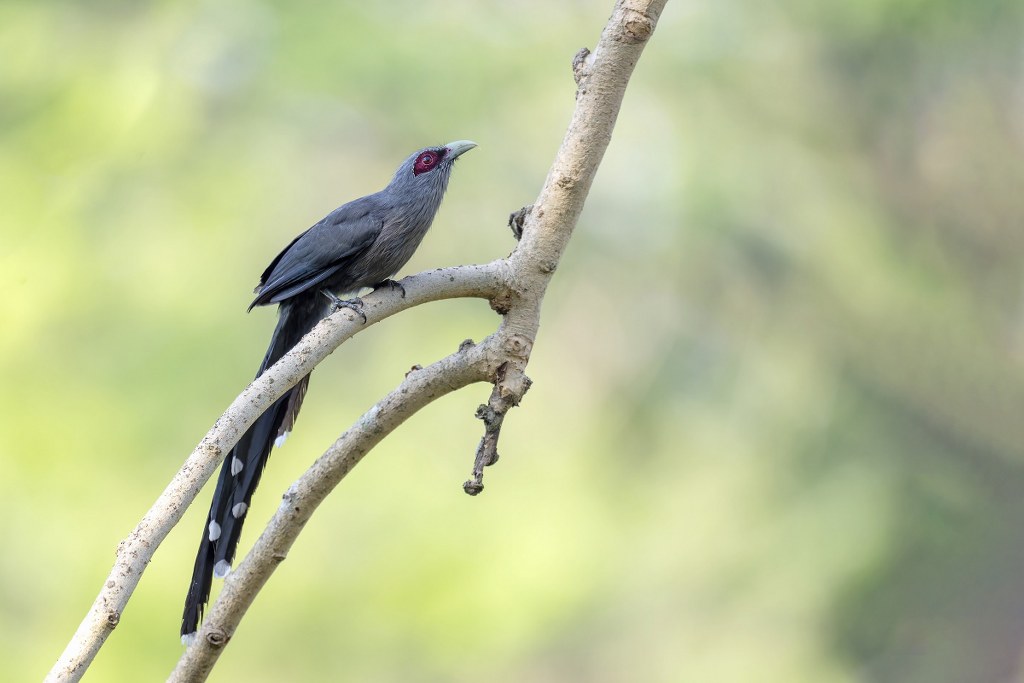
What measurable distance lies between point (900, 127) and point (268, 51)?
3357 mm

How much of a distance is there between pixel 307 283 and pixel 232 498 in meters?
0.54

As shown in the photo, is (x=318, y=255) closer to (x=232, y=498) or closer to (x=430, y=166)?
(x=430, y=166)

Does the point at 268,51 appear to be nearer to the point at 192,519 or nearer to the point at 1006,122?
the point at 192,519

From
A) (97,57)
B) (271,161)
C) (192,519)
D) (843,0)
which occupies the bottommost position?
(192,519)

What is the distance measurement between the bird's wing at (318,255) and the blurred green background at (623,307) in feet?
7.15

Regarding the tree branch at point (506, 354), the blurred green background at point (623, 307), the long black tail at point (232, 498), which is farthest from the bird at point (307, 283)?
the blurred green background at point (623, 307)

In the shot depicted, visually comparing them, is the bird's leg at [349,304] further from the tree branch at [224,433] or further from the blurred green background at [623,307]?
the blurred green background at [623,307]

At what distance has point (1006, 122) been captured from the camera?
5344 millimetres

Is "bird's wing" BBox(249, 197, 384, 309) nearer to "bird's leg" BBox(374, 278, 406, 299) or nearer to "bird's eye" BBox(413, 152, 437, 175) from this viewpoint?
"bird's leg" BBox(374, 278, 406, 299)

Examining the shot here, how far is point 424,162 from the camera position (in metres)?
2.84

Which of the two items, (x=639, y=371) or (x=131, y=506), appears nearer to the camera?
(x=131, y=506)

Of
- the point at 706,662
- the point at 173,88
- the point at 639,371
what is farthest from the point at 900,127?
the point at 173,88

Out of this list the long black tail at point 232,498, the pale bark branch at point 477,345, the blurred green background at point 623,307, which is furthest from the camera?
the blurred green background at point 623,307

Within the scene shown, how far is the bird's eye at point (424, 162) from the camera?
2.81 meters
